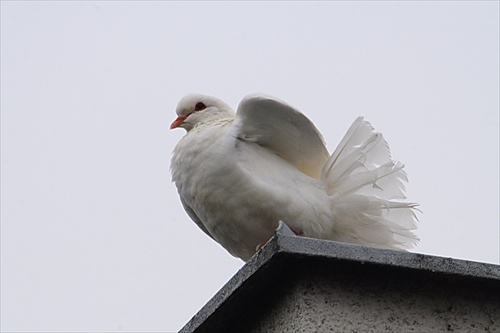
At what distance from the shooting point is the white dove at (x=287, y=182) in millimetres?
4551

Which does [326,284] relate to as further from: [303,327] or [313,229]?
[313,229]

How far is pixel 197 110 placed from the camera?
560cm

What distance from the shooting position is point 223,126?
5031mm

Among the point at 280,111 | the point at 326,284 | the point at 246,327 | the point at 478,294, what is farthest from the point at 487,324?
the point at 280,111

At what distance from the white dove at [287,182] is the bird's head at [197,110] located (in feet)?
1.87

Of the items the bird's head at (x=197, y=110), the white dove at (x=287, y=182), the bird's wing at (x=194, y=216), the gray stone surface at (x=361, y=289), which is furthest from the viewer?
the bird's head at (x=197, y=110)

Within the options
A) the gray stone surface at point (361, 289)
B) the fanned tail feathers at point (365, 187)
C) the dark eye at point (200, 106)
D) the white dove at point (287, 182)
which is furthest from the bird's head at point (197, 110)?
the gray stone surface at point (361, 289)

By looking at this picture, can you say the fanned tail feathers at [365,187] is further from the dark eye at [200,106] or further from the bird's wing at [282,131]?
the dark eye at [200,106]

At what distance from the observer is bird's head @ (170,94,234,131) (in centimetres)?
550

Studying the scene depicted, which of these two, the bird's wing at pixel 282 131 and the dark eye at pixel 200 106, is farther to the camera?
the dark eye at pixel 200 106

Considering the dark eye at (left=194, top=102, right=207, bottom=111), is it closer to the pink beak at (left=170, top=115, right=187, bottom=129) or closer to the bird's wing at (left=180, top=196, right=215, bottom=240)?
the pink beak at (left=170, top=115, right=187, bottom=129)

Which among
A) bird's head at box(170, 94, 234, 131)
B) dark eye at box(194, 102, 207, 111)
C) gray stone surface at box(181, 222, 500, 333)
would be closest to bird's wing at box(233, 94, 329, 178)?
bird's head at box(170, 94, 234, 131)

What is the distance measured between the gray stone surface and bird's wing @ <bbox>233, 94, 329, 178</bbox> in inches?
68.5

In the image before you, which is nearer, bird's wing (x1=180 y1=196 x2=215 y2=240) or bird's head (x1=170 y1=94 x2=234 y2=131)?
bird's wing (x1=180 y1=196 x2=215 y2=240)
